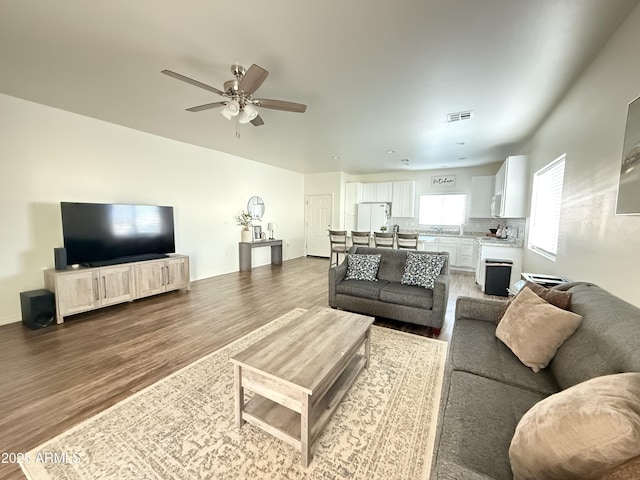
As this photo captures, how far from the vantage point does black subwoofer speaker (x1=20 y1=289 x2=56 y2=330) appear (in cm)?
298

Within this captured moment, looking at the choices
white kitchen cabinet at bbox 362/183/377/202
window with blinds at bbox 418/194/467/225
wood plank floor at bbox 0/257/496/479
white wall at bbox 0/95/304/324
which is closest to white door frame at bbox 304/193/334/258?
white kitchen cabinet at bbox 362/183/377/202

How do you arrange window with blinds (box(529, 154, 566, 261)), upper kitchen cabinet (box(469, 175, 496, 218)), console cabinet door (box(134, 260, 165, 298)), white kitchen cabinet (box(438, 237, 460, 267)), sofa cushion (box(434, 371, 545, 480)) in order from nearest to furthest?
sofa cushion (box(434, 371, 545, 480)) → window with blinds (box(529, 154, 566, 261)) → console cabinet door (box(134, 260, 165, 298)) → upper kitchen cabinet (box(469, 175, 496, 218)) → white kitchen cabinet (box(438, 237, 460, 267))

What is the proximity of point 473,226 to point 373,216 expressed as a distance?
2.66m

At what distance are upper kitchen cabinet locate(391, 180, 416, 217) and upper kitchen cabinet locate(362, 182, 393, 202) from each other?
0.15 meters

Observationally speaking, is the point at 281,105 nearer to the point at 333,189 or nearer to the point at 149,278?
the point at 149,278

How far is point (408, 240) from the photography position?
515 centimetres

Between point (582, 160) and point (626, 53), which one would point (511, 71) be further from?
point (582, 160)

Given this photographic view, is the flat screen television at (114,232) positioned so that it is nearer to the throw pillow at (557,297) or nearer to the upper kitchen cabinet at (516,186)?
→ the throw pillow at (557,297)

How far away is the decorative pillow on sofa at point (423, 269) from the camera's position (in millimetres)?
3221

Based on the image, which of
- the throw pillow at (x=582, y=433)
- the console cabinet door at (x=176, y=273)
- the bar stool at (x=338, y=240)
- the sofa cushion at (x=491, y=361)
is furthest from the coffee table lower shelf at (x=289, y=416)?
the bar stool at (x=338, y=240)

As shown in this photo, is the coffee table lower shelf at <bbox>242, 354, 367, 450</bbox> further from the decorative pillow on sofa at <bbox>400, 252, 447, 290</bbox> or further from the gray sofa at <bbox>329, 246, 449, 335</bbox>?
the decorative pillow on sofa at <bbox>400, 252, 447, 290</bbox>

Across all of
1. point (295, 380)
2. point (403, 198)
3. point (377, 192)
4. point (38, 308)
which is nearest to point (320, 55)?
point (295, 380)

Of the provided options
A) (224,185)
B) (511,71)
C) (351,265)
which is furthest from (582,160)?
(224,185)

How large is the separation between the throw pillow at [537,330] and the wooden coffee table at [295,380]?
103 cm
